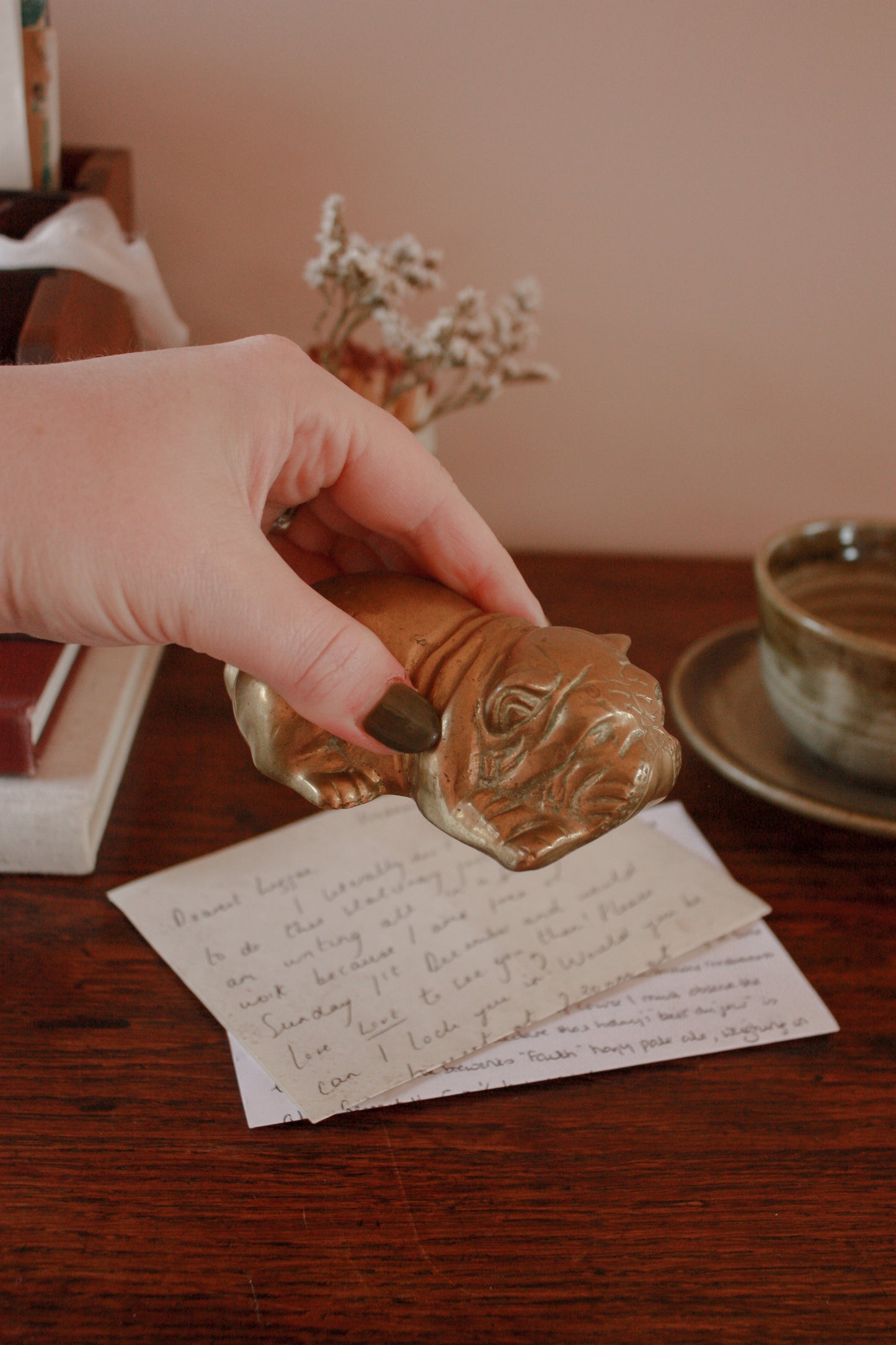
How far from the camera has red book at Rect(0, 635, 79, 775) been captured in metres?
0.66

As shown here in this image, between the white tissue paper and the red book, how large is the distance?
269mm

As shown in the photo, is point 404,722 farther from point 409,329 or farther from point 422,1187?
point 409,329

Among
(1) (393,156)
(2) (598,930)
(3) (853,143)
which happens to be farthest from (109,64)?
(2) (598,930)

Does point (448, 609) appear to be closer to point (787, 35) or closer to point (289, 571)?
point (289, 571)

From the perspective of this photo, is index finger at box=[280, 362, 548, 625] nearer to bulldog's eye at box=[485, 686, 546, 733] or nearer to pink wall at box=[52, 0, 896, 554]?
bulldog's eye at box=[485, 686, 546, 733]

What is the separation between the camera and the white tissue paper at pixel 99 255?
30.5 inches

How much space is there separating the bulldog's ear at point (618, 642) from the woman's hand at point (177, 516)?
87mm

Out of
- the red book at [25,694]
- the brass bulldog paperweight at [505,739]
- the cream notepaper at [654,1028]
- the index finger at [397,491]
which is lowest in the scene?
the cream notepaper at [654,1028]

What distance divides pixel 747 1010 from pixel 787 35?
2.66 ft

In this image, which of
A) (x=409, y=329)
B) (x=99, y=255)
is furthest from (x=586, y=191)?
(x=99, y=255)

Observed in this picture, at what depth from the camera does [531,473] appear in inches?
43.8

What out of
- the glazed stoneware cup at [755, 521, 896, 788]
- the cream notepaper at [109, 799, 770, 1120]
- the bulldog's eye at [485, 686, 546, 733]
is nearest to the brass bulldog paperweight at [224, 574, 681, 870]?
the bulldog's eye at [485, 686, 546, 733]

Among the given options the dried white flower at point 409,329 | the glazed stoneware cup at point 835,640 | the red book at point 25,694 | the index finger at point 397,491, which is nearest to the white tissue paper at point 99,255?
the dried white flower at point 409,329

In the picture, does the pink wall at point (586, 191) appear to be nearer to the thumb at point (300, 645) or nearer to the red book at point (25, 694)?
the red book at point (25, 694)
